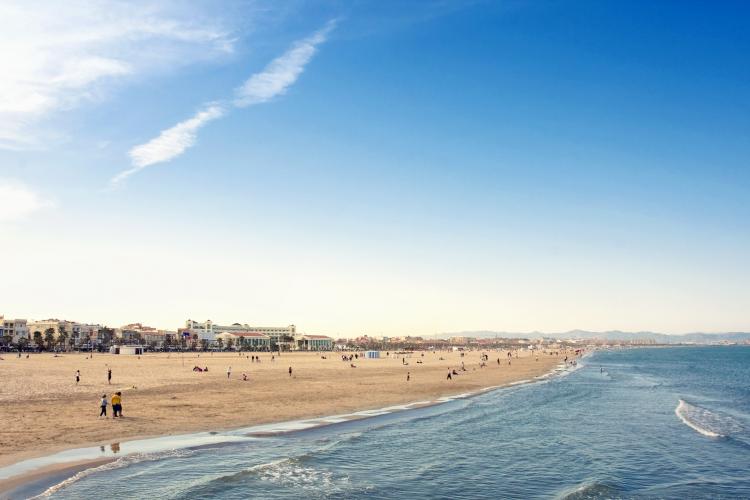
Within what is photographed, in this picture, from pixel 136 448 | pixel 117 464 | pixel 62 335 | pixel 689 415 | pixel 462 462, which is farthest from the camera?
pixel 62 335

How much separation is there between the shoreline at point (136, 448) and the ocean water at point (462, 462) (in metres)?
0.76

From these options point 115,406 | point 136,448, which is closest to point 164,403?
point 115,406

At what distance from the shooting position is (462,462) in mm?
23219

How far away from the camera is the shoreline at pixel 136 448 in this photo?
17.4 metres

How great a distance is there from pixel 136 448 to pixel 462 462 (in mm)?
14103

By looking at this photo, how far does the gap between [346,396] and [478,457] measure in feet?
70.4

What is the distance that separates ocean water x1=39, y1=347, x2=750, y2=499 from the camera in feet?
60.6

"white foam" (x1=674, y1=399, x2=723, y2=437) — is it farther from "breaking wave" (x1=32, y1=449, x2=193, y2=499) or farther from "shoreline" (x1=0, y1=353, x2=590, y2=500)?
"breaking wave" (x1=32, y1=449, x2=193, y2=499)

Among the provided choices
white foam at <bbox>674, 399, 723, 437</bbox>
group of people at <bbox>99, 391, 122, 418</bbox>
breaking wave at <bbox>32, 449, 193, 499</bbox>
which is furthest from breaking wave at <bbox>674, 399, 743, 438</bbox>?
group of people at <bbox>99, 391, 122, 418</bbox>

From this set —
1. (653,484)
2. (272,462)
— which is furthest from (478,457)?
(272,462)

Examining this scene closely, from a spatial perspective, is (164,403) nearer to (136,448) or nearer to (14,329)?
(136,448)

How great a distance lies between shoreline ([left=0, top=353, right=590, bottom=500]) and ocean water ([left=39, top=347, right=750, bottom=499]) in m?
0.76

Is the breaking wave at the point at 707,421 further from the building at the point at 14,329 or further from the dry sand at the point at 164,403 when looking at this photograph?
the building at the point at 14,329

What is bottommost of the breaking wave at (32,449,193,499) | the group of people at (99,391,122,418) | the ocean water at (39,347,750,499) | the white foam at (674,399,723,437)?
the white foam at (674,399,723,437)
